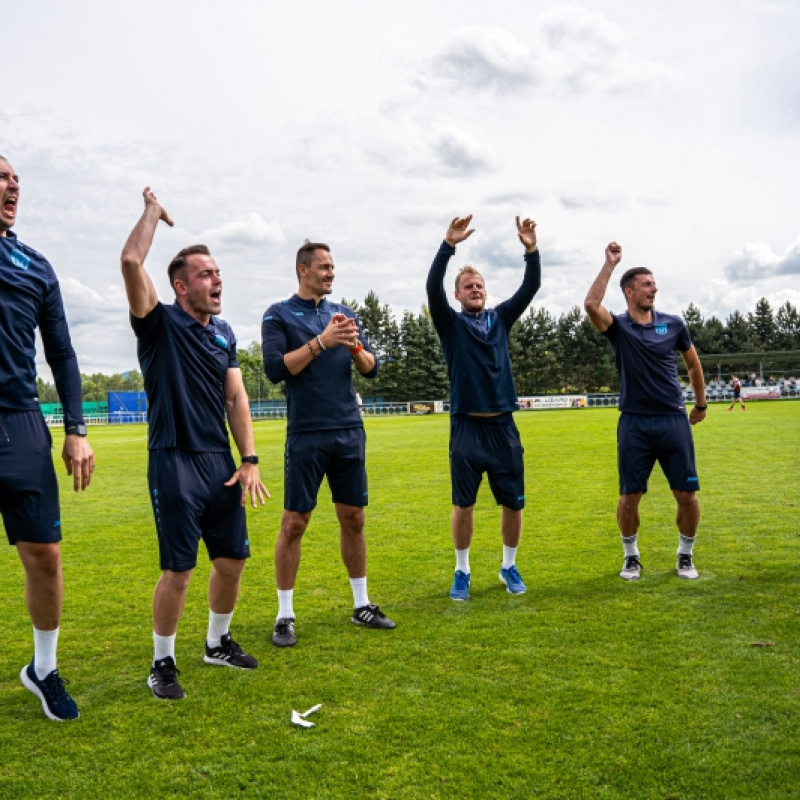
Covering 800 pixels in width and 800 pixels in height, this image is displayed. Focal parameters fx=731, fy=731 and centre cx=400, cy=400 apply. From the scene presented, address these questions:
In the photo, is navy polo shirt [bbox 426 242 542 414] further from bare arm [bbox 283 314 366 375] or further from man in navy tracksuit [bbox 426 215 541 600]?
bare arm [bbox 283 314 366 375]

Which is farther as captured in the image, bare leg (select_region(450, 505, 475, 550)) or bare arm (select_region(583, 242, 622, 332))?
bare arm (select_region(583, 242, 622, 332))

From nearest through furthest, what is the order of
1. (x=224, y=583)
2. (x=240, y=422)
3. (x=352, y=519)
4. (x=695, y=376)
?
1. (x=224, y=583)
2. (x=240, y=422)
3. (x=352, y=519)
4. (x=695, y=376)

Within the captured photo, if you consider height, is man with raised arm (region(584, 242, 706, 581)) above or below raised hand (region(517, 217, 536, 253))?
below

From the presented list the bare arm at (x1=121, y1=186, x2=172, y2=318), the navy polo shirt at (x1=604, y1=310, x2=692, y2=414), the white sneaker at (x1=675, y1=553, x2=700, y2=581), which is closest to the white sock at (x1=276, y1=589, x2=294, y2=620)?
the bare arm at (x1=121, y1=186, x2=172, y2=318)

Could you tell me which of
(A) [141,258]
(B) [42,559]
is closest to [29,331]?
(A) [141,258]

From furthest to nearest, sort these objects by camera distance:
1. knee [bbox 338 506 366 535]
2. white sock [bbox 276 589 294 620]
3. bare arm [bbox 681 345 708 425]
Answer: bare arm [bbox 681 345 708 425] → knee [bbox 338 506 366 535] → white sock [bbox 276 589 294 620]

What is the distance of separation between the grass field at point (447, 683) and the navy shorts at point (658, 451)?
0.77 metres

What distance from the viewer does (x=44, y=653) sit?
12.3 feet

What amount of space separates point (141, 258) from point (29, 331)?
26.1 inches

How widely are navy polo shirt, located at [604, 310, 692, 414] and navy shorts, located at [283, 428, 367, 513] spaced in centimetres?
239

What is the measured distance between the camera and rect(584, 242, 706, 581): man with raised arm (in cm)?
595

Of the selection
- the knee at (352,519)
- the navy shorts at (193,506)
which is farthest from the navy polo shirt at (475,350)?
the navy shorts at (193,506)

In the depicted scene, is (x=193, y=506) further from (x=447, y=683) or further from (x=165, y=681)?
(x=447, y=683)

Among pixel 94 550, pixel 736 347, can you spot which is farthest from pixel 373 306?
pixel 94 550
